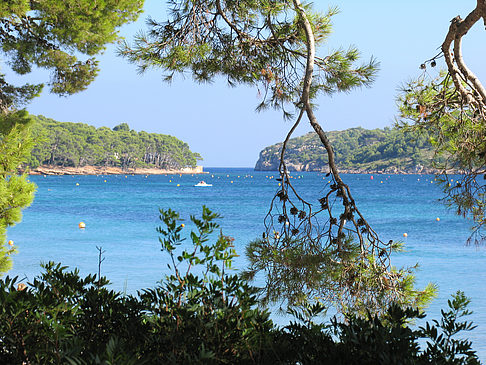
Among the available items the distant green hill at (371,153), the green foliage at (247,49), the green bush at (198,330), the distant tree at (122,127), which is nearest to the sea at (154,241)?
the green foliage at (247,49)

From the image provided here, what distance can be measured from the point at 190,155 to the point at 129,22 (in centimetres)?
8510

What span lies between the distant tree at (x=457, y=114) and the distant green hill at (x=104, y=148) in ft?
198

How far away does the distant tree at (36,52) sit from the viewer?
5.15m

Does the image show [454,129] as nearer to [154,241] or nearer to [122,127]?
[154,241]

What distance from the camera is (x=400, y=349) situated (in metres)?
1.35

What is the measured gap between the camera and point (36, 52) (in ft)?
18.9

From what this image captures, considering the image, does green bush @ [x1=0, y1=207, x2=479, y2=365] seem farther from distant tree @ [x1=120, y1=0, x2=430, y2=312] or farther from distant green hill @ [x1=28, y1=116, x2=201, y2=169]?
distant green hill @ [x1=28, y1=116, x2=201, y2=169]

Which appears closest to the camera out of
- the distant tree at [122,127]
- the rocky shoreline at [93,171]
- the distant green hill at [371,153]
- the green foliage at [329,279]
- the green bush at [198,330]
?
the green bush at [198,330]

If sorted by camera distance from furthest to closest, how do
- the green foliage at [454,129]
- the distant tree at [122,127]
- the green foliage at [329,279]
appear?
the distant tree at [122,127]
the green foliage at [454,129]
the green foliage at [329,279]

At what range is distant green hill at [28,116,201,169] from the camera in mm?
65750

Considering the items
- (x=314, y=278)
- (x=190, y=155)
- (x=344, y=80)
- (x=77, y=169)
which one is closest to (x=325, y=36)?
(x=344, y=80)

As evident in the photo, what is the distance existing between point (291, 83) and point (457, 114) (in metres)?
1.01

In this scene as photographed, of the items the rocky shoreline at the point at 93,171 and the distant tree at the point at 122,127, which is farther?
the distant tree at the point at 122,127

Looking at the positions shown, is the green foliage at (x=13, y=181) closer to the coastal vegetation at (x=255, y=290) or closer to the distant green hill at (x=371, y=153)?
the coastal vegetation at (x=255, y=290)
